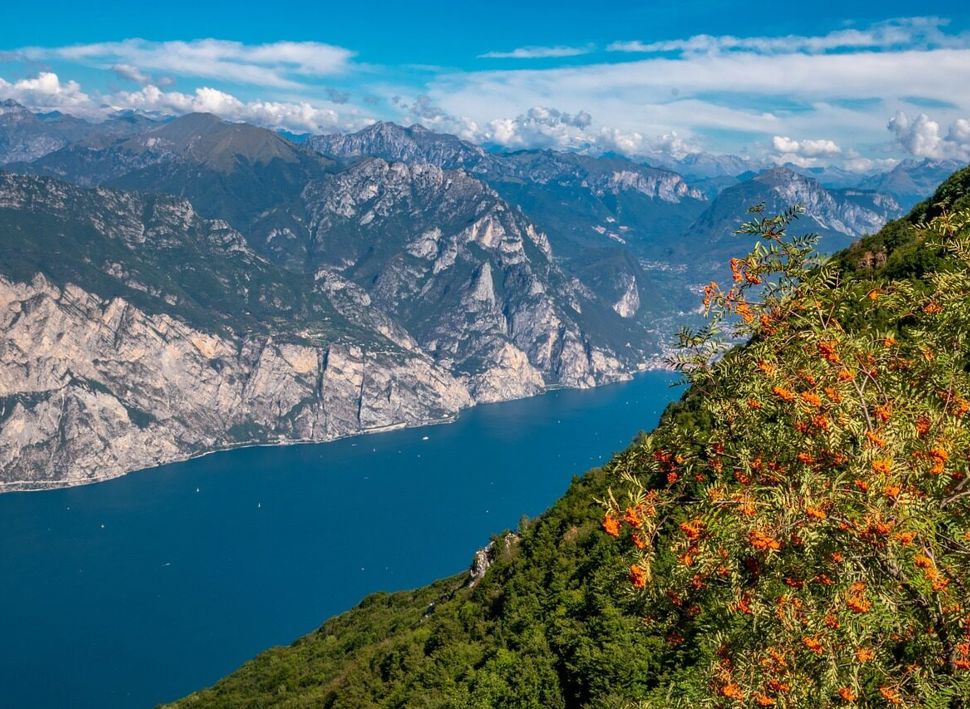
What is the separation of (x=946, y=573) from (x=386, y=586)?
185578mm

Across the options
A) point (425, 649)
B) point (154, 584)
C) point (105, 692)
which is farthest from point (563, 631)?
point (154, 584)

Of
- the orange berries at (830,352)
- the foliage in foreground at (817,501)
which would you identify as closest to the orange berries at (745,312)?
the foliage in foreground at (817,501)

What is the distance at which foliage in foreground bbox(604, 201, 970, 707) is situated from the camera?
403 inches

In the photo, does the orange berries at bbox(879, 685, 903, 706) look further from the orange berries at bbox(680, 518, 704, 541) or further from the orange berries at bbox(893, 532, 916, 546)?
the orange berries at bbox(680, 518, 704, 541)

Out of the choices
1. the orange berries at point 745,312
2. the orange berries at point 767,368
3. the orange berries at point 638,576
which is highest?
the orange berries at point 745,312

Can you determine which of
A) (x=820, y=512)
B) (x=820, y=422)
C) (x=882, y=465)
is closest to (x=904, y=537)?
(x=882, y=465)

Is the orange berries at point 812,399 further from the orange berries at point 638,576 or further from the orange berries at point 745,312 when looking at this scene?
the orange berries at point 638,576

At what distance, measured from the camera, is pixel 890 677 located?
11.3 meters

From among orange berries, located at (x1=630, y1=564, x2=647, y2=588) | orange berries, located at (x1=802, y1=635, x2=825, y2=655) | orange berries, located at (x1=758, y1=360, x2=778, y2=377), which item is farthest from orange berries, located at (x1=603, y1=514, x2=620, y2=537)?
orange berries, located at (x1=802, y1=635, x2=825, y2=655)

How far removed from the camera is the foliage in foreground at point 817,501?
10.2 meters

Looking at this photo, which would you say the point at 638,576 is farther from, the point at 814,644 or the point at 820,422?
the point at 820,422

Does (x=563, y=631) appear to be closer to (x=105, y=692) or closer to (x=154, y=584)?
(x=105, y=692)

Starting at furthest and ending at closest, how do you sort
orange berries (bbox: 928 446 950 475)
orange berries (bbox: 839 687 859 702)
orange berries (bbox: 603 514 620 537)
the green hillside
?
orange berries (bbox: 839 687 859 702) → orange berries (bbox: 928 446 950 475) → the green hillside → orange berries (bbox: 603 514 620 537)

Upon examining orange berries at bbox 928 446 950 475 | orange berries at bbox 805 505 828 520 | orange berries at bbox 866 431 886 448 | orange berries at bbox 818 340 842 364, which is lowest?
orange berries at bbox 805 505 828 520
